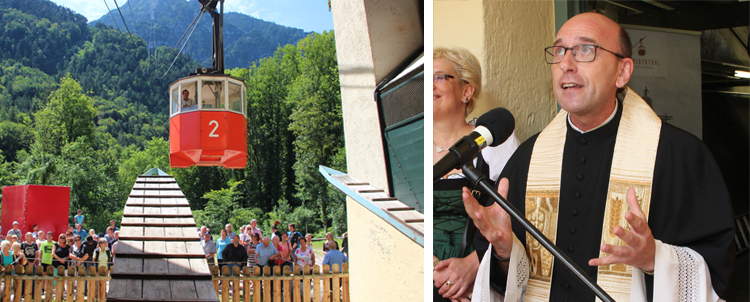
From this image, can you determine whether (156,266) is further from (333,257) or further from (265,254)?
(265,254)

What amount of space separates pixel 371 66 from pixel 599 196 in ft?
6.88

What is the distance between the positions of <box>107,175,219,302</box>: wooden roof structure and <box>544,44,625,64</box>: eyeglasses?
238 centimetres

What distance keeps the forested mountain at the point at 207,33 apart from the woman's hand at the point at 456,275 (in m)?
88.6

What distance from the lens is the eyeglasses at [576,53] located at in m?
1.86

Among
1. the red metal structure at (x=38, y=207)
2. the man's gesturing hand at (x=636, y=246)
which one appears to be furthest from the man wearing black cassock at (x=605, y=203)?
the red metal structure at (x=38, y=207)

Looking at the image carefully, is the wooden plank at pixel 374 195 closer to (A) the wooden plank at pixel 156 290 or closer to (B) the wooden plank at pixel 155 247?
(A) the wooden plank at pixel 156 290

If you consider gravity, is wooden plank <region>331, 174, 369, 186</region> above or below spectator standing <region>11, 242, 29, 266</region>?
above

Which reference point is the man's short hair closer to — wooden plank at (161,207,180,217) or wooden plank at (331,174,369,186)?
wooden plank at (331,174,369,186)

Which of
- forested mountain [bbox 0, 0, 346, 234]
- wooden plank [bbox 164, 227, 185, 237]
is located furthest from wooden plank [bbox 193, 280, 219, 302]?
forested mountain [bbox 0, 0, 346, 234]

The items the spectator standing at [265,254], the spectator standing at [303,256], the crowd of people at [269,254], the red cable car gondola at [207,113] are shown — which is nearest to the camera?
the crowd of people at [269,254]

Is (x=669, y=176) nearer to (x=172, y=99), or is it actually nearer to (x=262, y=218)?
(x=172, y=99)

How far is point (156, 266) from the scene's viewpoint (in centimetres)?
350

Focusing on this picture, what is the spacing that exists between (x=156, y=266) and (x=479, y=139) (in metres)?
2.50

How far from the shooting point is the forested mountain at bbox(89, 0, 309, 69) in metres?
94.3
